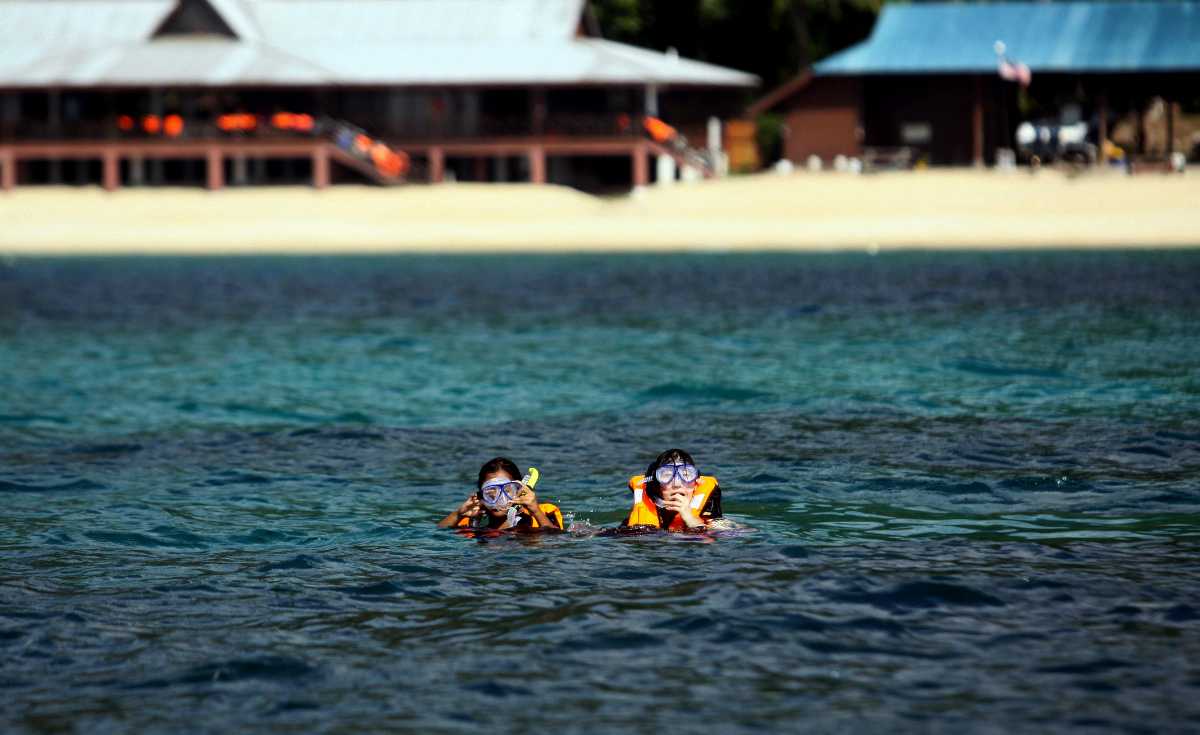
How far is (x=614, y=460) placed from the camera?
58.7 ft

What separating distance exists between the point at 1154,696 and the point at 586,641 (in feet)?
10.6

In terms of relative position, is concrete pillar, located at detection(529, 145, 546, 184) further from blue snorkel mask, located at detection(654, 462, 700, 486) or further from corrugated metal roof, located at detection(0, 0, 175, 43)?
blue snorkel mask, located at detection(654, 462, 700, 486)

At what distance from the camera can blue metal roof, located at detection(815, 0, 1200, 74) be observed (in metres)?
61.4

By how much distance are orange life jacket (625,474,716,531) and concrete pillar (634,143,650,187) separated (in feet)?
161

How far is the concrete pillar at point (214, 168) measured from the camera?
6366 centimetres

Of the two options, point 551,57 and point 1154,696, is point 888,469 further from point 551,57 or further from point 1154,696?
point 551,57

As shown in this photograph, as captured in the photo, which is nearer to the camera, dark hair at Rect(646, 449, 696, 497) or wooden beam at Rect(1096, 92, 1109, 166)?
dark hair at Rect(646, 449, 696, 497)

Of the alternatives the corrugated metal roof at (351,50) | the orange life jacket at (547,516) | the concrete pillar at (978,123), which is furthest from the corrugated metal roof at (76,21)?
the orange life jacket at (547,516)

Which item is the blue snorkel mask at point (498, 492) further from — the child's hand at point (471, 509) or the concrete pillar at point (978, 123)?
the concrete pillar at point (978, 123)

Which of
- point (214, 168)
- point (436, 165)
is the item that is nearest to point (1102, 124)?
point (436, 165)

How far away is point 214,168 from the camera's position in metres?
63.8

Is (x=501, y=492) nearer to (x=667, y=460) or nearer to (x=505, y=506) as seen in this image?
(x=505, y=506)

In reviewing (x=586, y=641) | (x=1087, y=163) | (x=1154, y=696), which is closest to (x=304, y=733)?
(x=586, y=641)

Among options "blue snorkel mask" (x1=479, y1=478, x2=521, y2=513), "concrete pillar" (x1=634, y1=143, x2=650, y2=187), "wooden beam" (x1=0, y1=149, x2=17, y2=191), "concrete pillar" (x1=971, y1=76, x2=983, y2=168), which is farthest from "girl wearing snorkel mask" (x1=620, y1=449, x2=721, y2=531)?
"wooden beam" (x1=0, y1=149, x2=17, y2=191)
